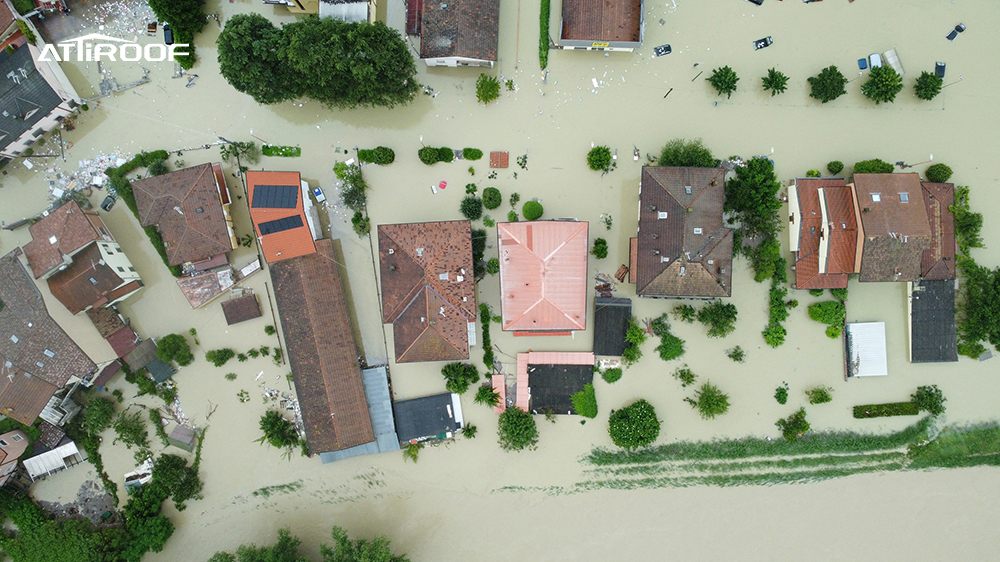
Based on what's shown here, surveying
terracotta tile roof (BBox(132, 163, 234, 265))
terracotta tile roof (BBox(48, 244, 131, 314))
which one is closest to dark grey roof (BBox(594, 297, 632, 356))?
terracotta tile roof (BBox(132, 163, 234, 265))

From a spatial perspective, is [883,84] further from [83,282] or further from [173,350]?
[83,282]

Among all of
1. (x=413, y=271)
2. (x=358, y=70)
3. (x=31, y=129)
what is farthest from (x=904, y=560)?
(x=31, y=129)

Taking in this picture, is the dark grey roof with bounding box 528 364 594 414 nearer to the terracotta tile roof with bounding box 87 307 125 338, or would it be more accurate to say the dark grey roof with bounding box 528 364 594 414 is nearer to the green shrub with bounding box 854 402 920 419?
the green shrub with bounding box 854 402 920 419

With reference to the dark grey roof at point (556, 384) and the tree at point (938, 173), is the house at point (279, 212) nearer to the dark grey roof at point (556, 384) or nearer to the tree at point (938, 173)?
the dark grey roof at point (556, 384)

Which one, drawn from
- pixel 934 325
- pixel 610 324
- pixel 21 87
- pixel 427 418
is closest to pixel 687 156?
pixel 610 324

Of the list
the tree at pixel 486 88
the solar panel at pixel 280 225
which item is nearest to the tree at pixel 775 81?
the tree at pixel 486 88

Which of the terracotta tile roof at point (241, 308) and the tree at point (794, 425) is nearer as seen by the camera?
the tree at point (794, 425)

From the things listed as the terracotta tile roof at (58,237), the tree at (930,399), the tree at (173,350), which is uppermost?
the terracotta tile roof at (58,237)
